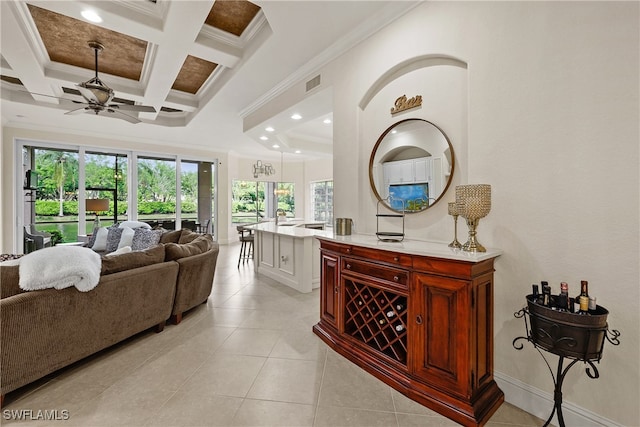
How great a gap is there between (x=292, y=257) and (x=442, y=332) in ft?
9.34

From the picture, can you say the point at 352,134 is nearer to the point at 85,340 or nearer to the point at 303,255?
the point at 303,255

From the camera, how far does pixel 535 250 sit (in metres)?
1.72

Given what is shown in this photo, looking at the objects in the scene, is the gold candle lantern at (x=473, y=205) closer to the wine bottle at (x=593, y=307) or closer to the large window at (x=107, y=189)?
the wine bottle at (x=593, y=307)

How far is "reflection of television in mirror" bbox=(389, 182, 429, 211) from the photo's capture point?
234cm

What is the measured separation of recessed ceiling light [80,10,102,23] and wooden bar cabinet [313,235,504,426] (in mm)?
3214

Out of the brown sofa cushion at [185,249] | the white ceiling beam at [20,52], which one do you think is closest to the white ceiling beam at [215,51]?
the white ceiling beam at [20,52]

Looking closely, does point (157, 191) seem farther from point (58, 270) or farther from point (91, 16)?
point (58, 270)

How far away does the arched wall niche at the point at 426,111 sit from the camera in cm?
212

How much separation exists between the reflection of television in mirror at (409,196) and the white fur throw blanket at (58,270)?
2.63 meters

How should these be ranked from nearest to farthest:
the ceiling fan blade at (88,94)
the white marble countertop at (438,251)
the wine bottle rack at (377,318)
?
the white marble countertop at (438,251) → the wine bottle rack at (377,318) → the ceiling fan blade at (88,94)

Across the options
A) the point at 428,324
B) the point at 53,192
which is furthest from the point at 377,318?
the point at 53,192

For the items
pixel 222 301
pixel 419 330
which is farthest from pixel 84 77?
pixel 419 330

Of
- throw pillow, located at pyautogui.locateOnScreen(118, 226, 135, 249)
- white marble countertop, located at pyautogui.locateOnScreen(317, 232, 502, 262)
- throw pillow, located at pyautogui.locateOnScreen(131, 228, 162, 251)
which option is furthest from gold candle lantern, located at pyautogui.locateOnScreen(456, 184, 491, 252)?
throw pillow, located at pyautogui.locateOnScreen(118, 226, 135, 249)

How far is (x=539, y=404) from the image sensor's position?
5.59 ft
